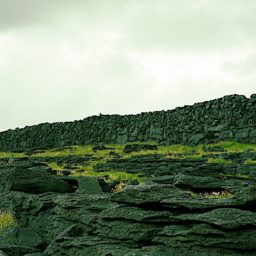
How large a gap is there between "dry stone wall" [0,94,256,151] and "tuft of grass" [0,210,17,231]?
3357 centimetres

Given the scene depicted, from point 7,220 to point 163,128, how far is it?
43109 mm

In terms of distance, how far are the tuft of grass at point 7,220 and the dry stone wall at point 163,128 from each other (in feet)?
110

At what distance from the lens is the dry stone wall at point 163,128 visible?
5388 centimetres

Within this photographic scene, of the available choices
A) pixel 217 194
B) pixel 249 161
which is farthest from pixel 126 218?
pixel 249 161

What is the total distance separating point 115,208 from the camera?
14375 millimetres

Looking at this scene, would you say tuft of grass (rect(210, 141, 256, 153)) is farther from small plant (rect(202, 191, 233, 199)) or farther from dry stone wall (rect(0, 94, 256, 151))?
small plant (rect(202, 191, 233, 199))

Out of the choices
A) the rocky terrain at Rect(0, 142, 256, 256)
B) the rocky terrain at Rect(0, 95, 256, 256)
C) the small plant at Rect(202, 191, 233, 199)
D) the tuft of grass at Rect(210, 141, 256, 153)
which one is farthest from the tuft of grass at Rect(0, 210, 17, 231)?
the tuft of grass at Rect(210, 141, 256, 153)

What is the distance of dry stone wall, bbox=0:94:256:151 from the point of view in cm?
5388

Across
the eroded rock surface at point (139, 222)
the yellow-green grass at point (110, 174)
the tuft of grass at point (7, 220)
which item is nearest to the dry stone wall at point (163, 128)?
the yellow-green grass at point (110, 174)

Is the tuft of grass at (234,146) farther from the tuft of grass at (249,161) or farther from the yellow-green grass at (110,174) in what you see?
the yellow-green grass at (110,174)

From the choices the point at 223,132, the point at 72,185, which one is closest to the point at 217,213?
the point at 72,185

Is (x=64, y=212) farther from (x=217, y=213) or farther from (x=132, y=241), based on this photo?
(x=217, y=213)

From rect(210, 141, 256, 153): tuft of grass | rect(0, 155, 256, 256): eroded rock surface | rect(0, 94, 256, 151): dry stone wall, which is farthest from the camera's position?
rect(0, 94, 256, 151): dry stone wall

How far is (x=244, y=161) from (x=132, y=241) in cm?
2481
